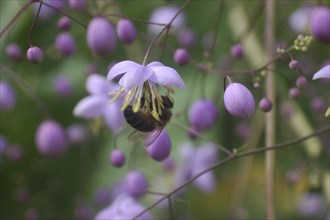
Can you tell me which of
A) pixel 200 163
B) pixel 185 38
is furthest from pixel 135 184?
pixel 185 38

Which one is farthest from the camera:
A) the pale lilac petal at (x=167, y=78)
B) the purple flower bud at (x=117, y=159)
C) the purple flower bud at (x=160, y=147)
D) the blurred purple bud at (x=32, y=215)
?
the blurred purple bud at (x=32, y=215)

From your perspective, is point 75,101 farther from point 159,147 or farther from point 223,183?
point 159,147

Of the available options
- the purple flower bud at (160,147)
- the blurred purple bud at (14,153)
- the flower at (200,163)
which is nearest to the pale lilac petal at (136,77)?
the purple flower bud at (160,147)

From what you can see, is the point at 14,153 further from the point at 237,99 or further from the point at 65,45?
the point at 237,99

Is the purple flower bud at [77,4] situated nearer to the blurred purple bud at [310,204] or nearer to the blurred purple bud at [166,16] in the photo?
the blurred purple bud at [166,16]

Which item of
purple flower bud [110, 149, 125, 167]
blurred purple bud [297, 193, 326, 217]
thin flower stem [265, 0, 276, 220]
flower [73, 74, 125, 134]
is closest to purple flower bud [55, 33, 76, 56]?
flower [73, 74, 125, 134]

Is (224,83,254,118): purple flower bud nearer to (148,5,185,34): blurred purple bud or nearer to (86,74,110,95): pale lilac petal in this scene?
(86,74,110,95): pale lilac petal

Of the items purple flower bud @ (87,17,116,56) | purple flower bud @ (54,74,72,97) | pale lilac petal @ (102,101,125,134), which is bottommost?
purple flower bud @ (87,17,116,56)
